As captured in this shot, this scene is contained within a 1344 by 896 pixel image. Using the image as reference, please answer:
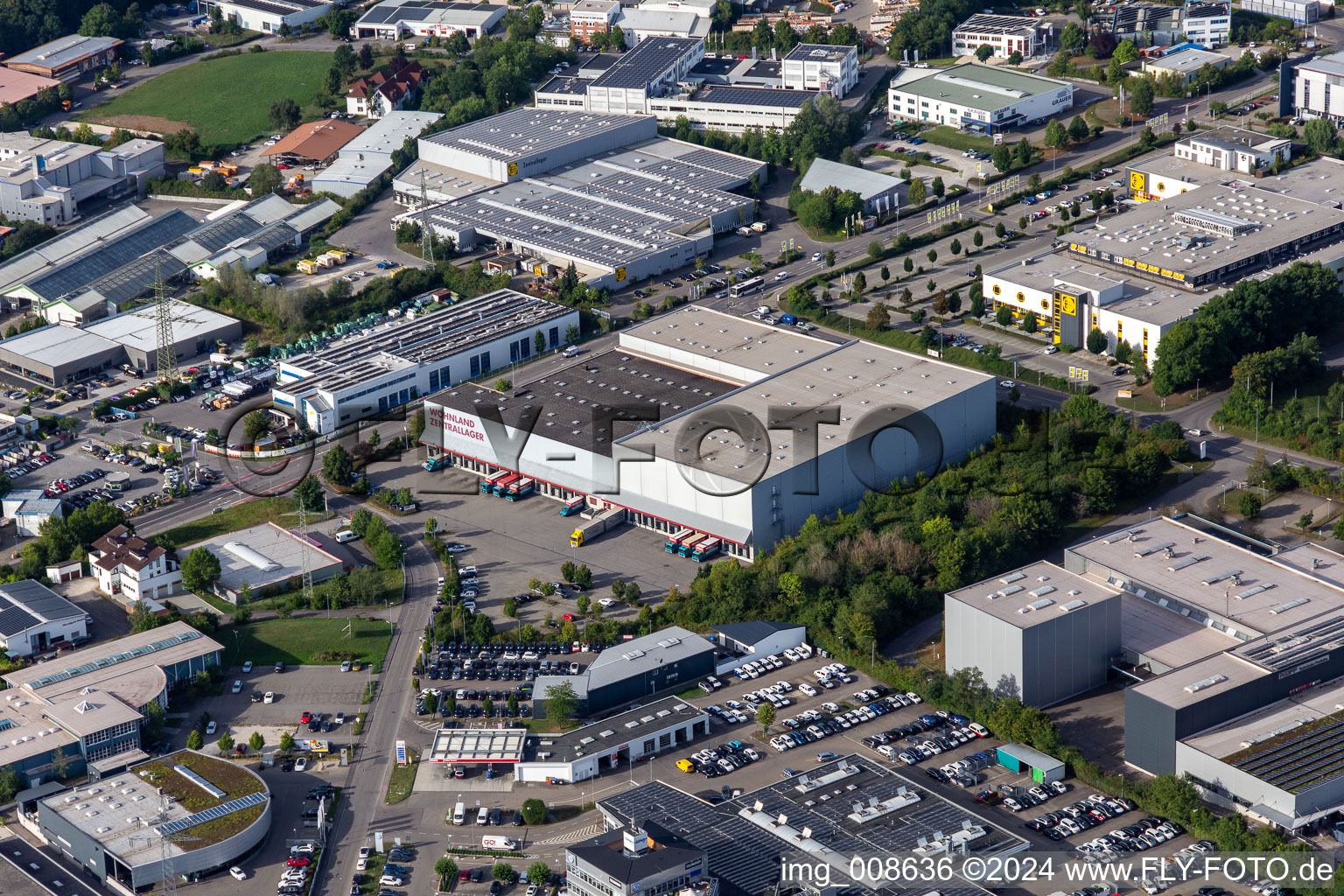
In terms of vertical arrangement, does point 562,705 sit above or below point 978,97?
below

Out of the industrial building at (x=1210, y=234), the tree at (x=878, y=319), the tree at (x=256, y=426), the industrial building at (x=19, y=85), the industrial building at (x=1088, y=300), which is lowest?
the tree at (x=256, y=426)

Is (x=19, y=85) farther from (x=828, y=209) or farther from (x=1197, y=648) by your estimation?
(x=1197, y=648)

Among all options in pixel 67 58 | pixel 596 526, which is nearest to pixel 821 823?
pixel 596 526

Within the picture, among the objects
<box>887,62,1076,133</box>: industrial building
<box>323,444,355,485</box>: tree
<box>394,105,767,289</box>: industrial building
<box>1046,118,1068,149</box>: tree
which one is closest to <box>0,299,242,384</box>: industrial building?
<box>394,105,767,289</box>: industrial building

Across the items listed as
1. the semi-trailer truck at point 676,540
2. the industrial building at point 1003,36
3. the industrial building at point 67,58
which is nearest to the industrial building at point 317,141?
the industrial building at point 67,58

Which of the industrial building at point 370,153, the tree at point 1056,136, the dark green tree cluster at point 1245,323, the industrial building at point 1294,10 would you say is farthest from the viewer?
the industrial building at point 1294,10

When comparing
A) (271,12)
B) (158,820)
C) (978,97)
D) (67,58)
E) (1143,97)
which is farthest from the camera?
(271,12)

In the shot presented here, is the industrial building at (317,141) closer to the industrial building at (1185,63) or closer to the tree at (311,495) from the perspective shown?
the tree at (311,495)
